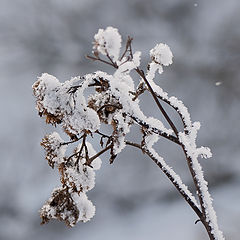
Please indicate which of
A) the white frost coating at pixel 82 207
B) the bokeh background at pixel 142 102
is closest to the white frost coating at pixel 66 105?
the white frost coating at pixel 82 207

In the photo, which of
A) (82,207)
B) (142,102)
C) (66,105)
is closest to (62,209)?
(82,207)

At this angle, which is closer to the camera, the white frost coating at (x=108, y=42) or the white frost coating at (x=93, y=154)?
the white frost coating at (x=108, y=42)

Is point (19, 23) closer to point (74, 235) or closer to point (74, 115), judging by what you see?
point (74, 235)

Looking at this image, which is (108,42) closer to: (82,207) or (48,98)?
(48,98)

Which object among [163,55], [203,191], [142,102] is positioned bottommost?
[203,191]

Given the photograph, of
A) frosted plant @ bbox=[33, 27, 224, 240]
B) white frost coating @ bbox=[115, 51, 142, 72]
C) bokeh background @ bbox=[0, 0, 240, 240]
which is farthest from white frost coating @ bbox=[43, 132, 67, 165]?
bokeh background @ bbox=[0, 0, 240, 240]

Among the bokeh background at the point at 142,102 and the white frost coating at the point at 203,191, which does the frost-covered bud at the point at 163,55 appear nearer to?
the white frost coating at the point at 203,191
